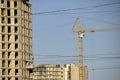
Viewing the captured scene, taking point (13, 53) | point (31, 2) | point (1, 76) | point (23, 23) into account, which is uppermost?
point (31, 2)

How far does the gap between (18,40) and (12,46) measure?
3.50 m

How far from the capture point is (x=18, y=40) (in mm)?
151000

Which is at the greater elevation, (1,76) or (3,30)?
(3,30)

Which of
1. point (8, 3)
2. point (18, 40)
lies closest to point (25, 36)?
point (18, 40)

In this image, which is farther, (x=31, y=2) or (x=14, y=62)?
(x=31, y=2)

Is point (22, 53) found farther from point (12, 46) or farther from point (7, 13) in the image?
point (7, 13)

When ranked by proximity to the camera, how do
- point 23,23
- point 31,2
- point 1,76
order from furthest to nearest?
point 31,2 → point 23,23 → point 1,76

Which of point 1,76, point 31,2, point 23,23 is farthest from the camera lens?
point 31,2

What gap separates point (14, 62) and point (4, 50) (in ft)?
19.2

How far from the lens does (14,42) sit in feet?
494

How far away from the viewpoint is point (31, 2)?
16475cm

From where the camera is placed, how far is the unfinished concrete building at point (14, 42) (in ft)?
481

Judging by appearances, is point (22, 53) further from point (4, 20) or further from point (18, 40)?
point (4, 20)

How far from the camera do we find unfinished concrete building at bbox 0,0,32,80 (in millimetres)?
146625
